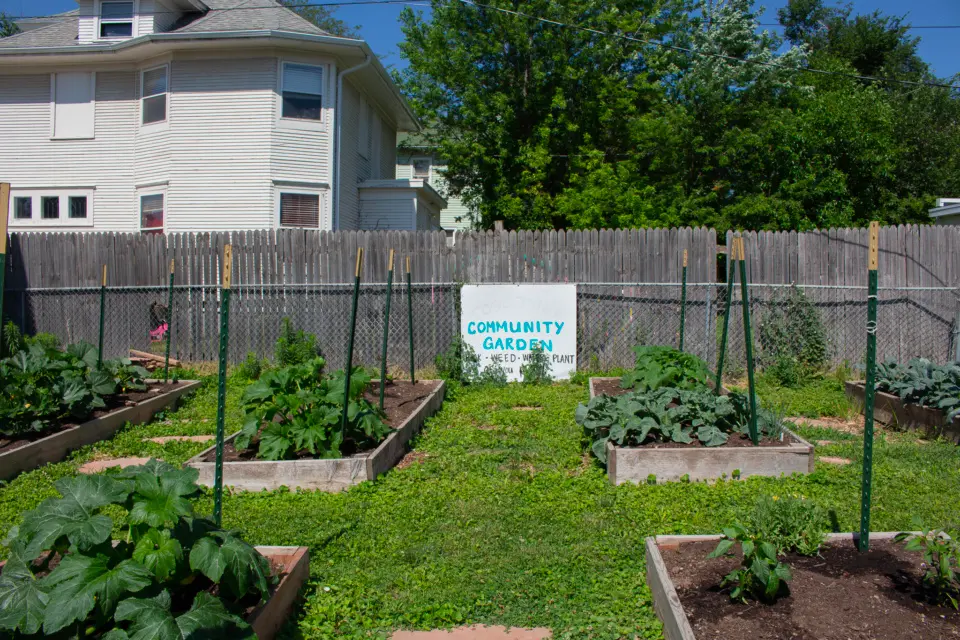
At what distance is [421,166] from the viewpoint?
118 feet

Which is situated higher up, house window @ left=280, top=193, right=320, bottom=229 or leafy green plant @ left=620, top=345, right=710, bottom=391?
house window @ left=280, top=193, right=320, bottom=229

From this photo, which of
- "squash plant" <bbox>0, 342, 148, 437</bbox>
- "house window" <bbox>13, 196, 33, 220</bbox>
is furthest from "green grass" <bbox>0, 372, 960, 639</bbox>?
"house window" <bbox>13, 196, 33, 220</bbox>

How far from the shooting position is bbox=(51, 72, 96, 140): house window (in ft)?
61.4

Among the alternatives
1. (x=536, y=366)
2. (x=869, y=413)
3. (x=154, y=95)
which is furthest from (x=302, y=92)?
(x=869, y=413)

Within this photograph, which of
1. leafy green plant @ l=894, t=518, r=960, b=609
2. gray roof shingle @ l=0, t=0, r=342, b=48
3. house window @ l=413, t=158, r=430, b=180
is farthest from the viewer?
house window @ l=413, t=158, r=430, b=180

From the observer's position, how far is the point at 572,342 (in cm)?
1291

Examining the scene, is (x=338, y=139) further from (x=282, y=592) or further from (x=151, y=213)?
(x=282, y=592)

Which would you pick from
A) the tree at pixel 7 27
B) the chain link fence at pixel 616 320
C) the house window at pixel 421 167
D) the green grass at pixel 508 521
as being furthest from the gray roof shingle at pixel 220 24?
the tree at pixel 7 27

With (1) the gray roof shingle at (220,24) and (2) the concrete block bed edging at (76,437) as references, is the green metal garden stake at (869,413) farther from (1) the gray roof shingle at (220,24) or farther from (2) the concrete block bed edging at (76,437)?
(1) the gray roof shingle at (220,24)

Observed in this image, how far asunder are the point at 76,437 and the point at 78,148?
12.9m

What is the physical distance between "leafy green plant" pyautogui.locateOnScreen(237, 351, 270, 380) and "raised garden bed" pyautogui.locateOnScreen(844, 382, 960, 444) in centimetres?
902

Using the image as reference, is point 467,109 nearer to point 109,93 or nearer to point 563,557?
point 109,93

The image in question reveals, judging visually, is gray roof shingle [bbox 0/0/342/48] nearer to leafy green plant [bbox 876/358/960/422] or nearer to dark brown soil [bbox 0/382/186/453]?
dark brown soil [bbox 0/382/186/453]

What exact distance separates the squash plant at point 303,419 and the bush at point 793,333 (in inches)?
303
